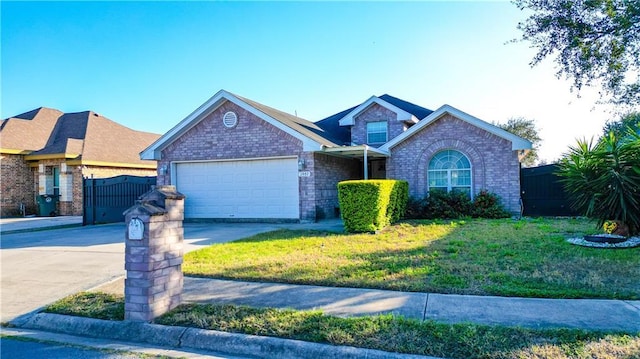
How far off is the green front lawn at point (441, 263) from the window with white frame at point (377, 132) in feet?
28.5

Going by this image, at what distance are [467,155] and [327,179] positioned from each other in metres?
5.43

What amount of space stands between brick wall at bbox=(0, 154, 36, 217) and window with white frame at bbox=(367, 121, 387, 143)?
743 inches

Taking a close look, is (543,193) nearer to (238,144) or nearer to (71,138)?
(238,144)

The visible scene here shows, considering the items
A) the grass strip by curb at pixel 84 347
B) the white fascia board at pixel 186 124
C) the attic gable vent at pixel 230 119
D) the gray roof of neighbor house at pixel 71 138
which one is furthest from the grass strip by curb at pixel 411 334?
the gray roof of neighbor house at pixel 71 138

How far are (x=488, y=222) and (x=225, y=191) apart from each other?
31.3ft

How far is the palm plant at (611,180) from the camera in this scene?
817 cm

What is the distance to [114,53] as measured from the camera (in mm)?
14633

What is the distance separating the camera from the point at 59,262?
7.88 meters

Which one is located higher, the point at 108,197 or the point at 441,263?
the point at 108,197

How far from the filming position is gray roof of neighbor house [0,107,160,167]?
20984mm

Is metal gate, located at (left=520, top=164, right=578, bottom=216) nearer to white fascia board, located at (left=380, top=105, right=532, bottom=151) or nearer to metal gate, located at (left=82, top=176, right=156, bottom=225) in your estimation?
white fascia board, located at (left=380, top=105, right=532, bottom=151)

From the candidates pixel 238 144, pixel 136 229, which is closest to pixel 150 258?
pixel 136 229

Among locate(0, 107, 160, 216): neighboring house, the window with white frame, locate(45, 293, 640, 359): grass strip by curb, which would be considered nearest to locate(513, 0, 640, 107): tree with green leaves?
the window with white frame

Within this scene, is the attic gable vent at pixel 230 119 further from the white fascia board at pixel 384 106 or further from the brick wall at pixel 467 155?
the brick wall at pixel 467 155
